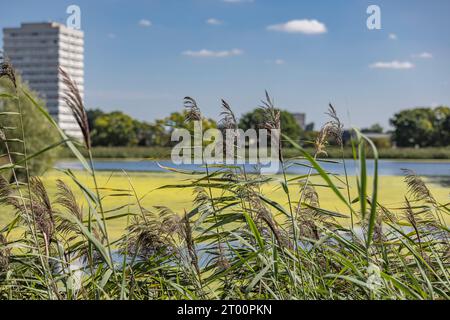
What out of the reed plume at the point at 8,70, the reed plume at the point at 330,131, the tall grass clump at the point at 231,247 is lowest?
the tall grass clump at the point at 231,247

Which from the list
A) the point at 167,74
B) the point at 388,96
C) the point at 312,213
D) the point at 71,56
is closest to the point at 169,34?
the point at 167,74

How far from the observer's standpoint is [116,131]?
2889 cm

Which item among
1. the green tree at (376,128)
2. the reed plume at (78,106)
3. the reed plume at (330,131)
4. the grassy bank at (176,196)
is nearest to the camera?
the reed plume at (78,106)

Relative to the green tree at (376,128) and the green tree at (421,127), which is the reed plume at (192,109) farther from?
the green tree at (376,128)

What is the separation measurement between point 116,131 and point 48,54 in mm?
A: 8366

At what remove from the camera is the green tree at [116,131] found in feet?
94.0

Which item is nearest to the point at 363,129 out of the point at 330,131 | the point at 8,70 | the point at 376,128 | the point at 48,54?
the point at 376,128

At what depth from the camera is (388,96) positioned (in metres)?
35.6

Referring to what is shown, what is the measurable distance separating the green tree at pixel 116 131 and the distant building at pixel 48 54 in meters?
1.26

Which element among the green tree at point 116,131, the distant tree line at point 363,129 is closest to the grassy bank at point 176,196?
the distant tree line at point 363,129

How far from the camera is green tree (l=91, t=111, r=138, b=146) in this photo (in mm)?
28656

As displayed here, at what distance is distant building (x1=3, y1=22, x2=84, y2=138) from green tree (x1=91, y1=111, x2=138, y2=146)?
4.14 ft
